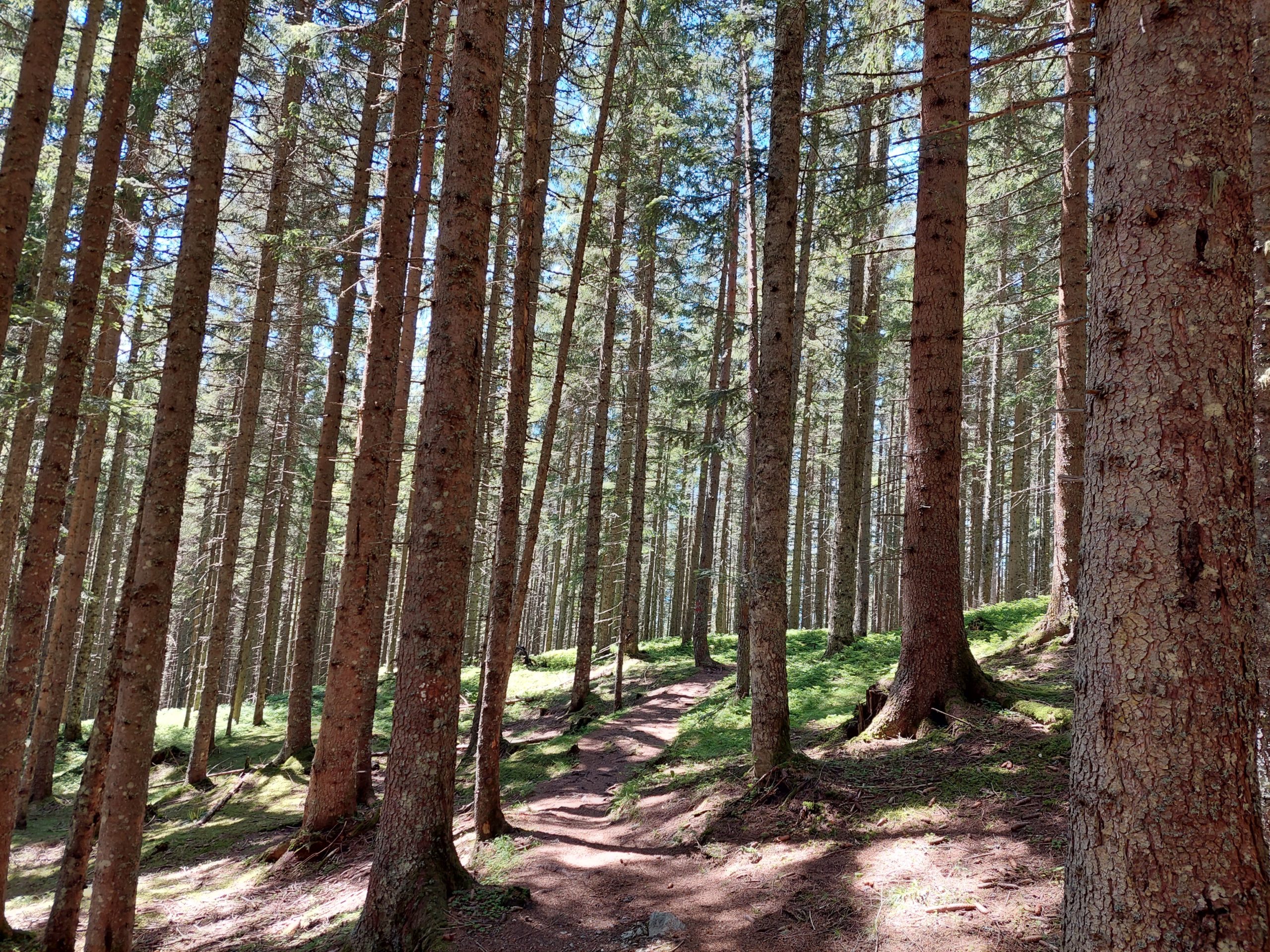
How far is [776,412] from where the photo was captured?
21.8 feet

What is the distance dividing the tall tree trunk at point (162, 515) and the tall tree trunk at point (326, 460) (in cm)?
468

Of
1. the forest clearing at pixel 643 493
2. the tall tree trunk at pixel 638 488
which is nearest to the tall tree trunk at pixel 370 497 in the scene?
the forest clearing at pixel 643 493

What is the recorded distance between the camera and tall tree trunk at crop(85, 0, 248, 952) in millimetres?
5223

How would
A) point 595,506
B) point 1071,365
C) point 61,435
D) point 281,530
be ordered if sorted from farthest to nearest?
1. point 281,530
2. point 595,506
3. point 1071,365
4. point 61,435

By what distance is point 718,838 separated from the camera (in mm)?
5855

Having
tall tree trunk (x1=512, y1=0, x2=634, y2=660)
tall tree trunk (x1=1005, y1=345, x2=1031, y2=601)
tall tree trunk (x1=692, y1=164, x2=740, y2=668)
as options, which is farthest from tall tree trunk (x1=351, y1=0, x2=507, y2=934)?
tall tree trunk (x1=1005, y1=345, x2=1031, y2=601)

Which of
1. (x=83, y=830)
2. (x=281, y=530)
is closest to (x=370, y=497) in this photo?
(x=83, y=830)

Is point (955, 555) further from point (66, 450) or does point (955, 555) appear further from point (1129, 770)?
point (66, 450)

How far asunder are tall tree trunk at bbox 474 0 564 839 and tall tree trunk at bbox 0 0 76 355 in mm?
4257

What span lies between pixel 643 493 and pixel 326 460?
22.7 feet

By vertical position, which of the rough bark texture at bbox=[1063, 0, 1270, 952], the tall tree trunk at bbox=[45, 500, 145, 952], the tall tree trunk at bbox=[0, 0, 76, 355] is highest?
the tall tree trunk at bbox=[0, 0, 76, 355]

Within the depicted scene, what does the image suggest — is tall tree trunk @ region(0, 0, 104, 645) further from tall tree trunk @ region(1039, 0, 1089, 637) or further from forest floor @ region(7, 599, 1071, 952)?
tall tree trunk @ region(1039, 0, 1089, 637)

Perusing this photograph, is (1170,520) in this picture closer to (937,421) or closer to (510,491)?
(937,421)

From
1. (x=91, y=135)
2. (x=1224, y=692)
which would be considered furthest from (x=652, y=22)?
(x=1224, y=692)
